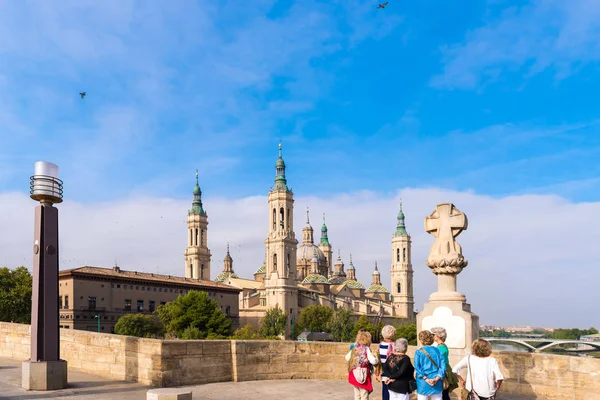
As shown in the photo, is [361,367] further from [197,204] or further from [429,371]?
[197,204]

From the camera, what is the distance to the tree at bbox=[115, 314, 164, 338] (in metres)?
75.3

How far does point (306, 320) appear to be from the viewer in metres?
112

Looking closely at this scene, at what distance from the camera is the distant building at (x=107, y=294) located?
→ 83.2 metres

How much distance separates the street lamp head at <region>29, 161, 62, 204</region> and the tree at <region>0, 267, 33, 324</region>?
161 ft

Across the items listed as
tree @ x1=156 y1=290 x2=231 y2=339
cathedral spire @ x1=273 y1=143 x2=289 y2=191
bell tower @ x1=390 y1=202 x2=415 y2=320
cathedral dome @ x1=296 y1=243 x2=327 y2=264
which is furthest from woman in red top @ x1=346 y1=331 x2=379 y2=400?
bell tower @ x1=390 y1=202 x2=415 y2=320

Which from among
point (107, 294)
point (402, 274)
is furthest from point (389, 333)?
point (402, 274)

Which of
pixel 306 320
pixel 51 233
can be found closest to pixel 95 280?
pixel 306 320

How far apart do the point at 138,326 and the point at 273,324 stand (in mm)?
32851

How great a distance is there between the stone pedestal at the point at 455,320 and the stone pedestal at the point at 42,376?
7234 millimetres

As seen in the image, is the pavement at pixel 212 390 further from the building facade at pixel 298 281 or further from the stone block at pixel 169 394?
the building facade at pixel 298 281

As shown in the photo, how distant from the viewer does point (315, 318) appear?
11169 cm

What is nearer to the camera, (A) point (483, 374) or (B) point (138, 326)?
(A) point (483, 374)

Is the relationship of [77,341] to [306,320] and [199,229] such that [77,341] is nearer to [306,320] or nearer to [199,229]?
[306,320]

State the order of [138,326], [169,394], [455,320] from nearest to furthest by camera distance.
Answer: [169,394] < [455,320] < [138,326]
